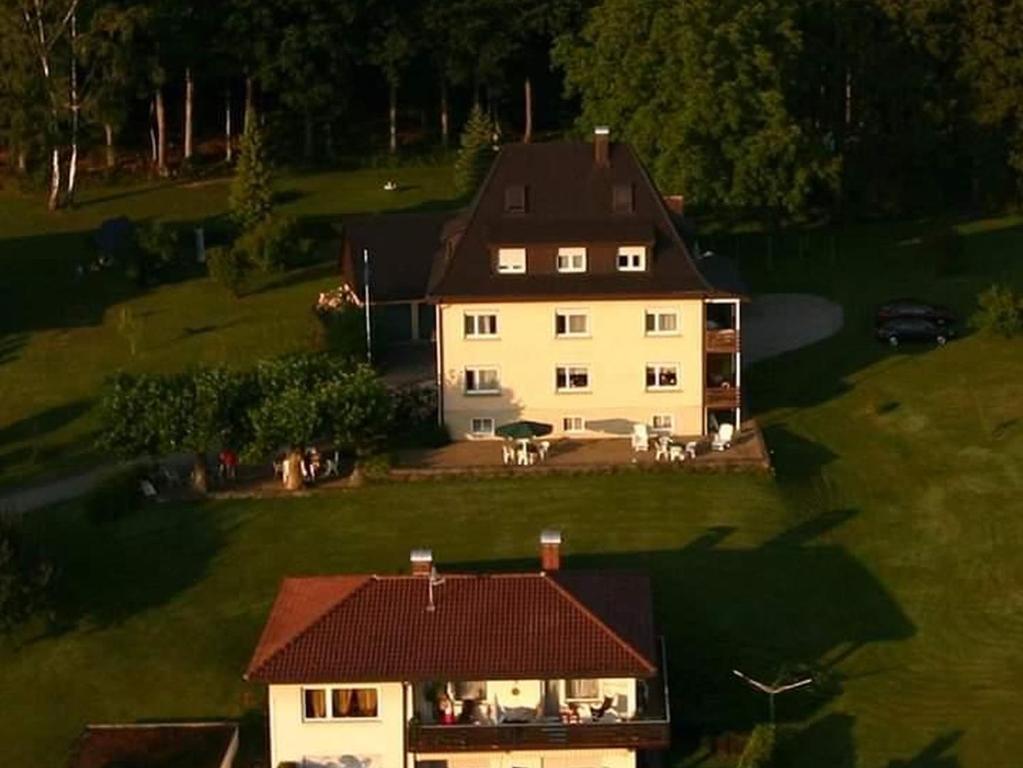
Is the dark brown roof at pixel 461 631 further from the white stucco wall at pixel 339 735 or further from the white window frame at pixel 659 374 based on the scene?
the white window frame at pixel 659 374

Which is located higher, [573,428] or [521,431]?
[521,431]

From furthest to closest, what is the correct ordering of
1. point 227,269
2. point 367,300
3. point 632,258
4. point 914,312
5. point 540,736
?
point 227,269 < point 914,312 < point 367,300 < point 632,258 < point 540,736

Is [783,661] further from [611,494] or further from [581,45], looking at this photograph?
[581,45]

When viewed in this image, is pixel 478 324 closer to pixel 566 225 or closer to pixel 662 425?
pixel 566 225

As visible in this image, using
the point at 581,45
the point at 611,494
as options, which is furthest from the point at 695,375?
the point at 581,45

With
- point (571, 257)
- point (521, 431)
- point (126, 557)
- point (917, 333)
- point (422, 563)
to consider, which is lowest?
point (126, 557)

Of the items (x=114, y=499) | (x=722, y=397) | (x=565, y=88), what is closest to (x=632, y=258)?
(x=722, y=397)

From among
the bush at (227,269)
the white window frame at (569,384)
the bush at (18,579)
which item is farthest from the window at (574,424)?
the bush at (227,269)
